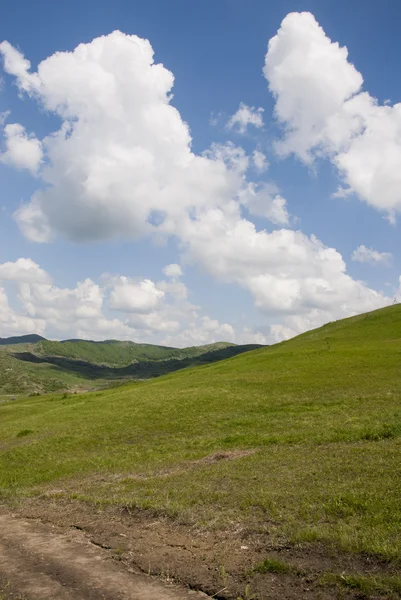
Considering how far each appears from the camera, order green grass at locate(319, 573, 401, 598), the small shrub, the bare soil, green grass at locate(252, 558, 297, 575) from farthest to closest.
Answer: the small shrub < green grass at locate(252, 558, 297, 575) < the bare soil < green grass at locate(319, 573, 401, 598)

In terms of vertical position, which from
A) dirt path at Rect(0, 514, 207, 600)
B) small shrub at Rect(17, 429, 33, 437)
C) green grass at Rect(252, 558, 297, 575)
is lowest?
small shrub at Rect(17, 429, 33, 437)

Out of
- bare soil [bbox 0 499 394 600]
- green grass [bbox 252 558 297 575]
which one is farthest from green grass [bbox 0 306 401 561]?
green grass [bbox 252 558 297 575]

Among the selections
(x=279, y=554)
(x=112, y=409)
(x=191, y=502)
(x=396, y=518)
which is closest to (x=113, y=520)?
(x=191, y=502)

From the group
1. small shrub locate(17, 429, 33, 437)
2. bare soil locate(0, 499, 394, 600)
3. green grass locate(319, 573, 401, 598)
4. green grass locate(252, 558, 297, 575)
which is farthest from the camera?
small shrub locate(17, 429, 33, 437)

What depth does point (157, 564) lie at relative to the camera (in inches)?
520

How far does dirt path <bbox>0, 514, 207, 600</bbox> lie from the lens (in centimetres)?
1147

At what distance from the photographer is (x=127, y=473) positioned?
2803 centimetres

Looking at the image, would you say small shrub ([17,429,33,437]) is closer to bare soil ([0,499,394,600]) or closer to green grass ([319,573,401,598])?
bare soil ([0,499,394,600])

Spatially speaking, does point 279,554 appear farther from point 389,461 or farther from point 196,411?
point 196,411

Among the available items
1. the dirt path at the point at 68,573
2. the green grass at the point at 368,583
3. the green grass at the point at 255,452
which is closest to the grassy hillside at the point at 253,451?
the green grass at the point at 255,452

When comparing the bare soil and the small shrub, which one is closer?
the bare soil

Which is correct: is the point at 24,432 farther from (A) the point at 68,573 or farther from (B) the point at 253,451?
(A) the point at 68,573

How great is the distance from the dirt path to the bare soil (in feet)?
0.09

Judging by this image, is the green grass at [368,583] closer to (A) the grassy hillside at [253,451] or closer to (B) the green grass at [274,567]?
(B) the green grass at [274,567]
